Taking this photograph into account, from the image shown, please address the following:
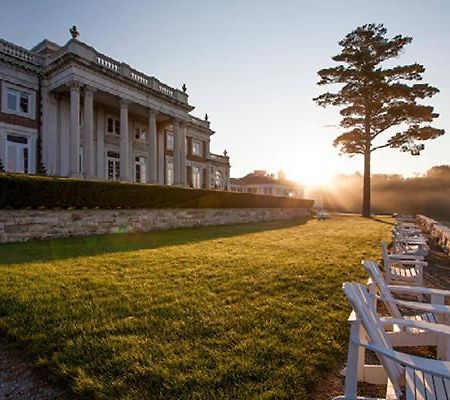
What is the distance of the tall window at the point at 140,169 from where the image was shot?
25234mm

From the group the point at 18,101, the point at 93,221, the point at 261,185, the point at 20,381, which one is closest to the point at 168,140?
the point at 18,101

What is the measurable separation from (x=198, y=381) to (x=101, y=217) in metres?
10.6

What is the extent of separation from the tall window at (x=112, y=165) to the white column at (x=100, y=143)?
20.4 inches

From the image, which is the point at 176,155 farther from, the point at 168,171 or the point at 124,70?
the point at 124,70

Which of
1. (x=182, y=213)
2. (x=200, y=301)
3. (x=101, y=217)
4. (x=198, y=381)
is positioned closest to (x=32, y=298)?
(x=200, y=301)

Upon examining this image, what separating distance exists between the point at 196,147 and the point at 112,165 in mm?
12044

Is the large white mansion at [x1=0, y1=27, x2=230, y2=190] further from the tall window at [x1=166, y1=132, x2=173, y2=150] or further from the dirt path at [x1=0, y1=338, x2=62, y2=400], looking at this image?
the dirt path at [x1=0, y1=338, x2=62, y2=400]

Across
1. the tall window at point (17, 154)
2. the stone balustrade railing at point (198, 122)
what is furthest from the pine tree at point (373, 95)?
the tall window at point (17, 154)

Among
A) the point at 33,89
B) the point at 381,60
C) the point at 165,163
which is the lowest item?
the point at 165,163

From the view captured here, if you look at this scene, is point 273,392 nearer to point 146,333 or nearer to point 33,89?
point 146,333

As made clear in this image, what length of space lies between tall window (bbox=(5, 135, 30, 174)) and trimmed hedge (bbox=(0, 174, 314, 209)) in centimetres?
965

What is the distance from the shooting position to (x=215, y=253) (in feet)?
26.1

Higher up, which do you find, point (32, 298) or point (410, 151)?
point (410, 151)

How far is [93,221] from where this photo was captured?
38.1 ft
